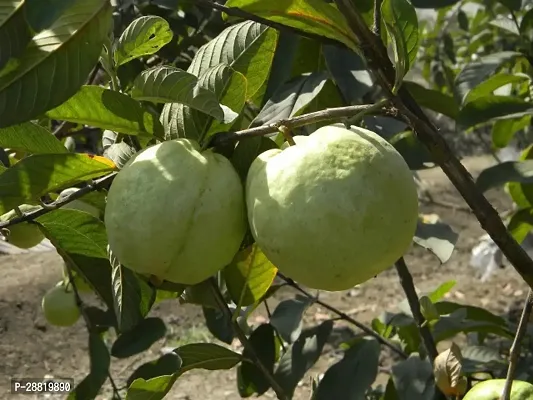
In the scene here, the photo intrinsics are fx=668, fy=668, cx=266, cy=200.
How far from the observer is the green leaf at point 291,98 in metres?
0.95

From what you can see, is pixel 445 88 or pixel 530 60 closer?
pixel 530 60

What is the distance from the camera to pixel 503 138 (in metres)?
1.99

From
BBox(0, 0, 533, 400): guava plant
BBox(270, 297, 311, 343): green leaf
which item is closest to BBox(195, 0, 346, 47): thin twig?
BBox(0, 0, 533, 400): guava plant

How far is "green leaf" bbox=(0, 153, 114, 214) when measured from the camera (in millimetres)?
771

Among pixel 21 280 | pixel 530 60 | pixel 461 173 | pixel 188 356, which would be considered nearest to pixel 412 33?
pixel 461 173

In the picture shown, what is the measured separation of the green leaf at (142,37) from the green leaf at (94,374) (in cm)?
79

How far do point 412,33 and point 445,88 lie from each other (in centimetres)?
317

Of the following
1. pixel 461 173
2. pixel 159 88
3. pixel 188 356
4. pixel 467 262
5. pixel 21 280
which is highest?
pixel 159 88

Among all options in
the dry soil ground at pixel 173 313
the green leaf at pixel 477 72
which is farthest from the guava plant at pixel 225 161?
the dry soil ground at pixel 173 313

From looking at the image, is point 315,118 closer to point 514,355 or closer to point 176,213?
point 176,213

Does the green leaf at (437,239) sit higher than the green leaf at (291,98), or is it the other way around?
the green leaf at (291,98)

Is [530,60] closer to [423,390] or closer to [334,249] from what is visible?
[423,390]

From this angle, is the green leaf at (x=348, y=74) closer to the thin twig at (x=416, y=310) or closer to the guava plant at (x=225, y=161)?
the guava plant at (x=225, y=161)

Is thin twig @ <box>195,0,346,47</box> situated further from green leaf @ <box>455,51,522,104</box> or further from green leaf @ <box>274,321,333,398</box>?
green leaf @ <box>274,321,333,398</box>
